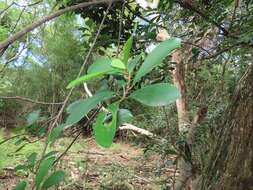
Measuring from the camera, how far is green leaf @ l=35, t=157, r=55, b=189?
16.9 inches

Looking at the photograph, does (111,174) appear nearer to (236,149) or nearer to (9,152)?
(9,152)

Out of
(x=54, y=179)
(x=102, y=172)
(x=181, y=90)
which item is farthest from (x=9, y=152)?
(x=54, y=179)

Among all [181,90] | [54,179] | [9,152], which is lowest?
[9,152]

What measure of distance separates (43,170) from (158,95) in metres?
0.17

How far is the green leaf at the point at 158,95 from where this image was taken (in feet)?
1.17

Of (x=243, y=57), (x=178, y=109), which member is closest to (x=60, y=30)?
(x=178, y=109)

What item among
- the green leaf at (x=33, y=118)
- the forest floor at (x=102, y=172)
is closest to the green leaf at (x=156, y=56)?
the green leaf at (x=33, y=118)

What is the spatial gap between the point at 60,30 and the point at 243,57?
11.3 ft

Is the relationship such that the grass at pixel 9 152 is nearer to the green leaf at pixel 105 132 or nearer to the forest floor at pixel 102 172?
the forest floor at pixel 102 172

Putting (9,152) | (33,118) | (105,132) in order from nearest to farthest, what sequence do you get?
(105,132)
(33,118)
(9,152)

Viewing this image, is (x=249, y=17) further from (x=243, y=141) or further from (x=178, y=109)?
(x=178, y=109)

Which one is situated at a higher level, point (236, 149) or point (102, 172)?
point (236, 149)

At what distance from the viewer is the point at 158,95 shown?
14.3 inches

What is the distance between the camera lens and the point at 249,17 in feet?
4.33
